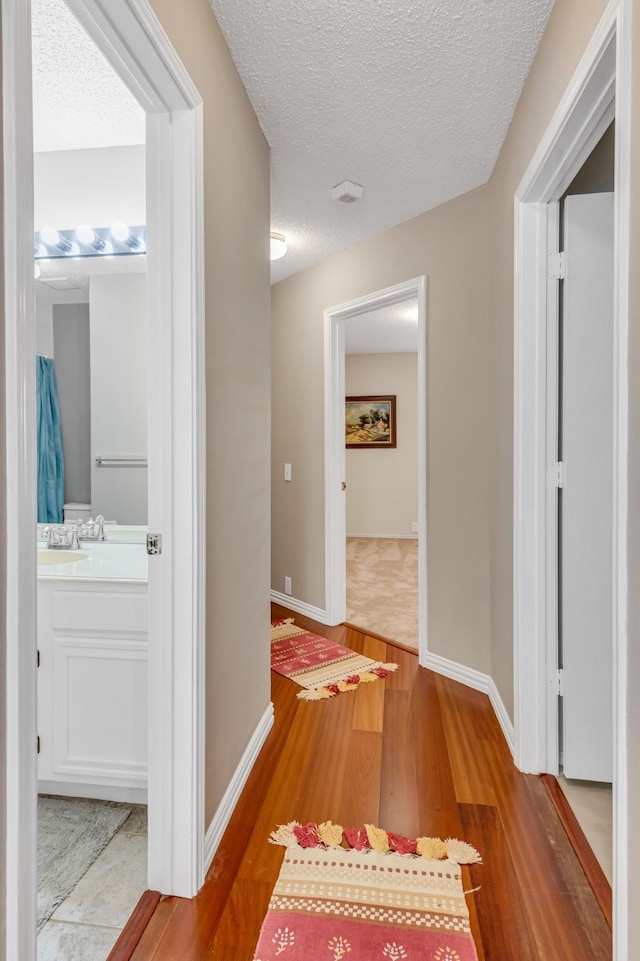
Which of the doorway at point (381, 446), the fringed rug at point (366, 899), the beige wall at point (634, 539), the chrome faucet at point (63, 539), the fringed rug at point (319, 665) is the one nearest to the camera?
the beige wall at point (634, 539)

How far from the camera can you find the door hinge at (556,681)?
1.90m

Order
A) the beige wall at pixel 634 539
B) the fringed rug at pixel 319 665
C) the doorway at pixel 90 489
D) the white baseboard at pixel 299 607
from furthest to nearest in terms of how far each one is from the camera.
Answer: the white baseboard at pixel 299 607
the fringed rug at pixel 319 665
the doorway at pixel 90 489
the beige wall at pixel 634 539

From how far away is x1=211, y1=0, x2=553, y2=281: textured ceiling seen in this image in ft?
5.16

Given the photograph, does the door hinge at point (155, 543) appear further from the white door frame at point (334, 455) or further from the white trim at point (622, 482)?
the white door frame at point (334, 455)

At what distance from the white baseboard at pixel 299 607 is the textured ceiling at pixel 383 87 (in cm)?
251

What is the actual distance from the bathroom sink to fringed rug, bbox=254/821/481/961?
1209 millimetres

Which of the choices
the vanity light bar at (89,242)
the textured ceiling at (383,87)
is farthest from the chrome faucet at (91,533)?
the textured ceiling at (383,87)

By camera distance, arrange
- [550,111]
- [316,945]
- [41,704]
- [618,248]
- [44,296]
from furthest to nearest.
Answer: [44,296], [41,704], [550,111], [316,945], [618,248]

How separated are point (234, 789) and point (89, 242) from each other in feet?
7.08

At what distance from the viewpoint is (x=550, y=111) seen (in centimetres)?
157

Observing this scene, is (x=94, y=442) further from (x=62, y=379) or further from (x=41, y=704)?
(x=41, y=704)

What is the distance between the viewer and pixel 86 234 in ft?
7.28

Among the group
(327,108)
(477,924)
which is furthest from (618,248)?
(477,924)

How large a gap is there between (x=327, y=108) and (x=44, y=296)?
1307 mm
